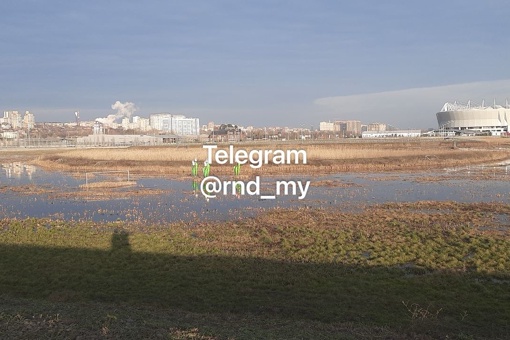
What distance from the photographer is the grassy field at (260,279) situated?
688 centimetres

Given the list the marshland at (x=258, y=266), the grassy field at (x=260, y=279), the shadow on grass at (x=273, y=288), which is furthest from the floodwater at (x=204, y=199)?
the shadow on grass at (x=273, y=288)

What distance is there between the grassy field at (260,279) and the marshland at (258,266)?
34 mm

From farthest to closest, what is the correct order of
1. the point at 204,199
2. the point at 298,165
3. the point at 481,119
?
the point at 481,119
the point at 298,165
the point at 204,199

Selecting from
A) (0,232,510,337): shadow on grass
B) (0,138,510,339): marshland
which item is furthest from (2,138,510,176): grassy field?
(0,232,510,337): shadow on grass

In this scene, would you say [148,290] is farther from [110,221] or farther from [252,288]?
[110,221]

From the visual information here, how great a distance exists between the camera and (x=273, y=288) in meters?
9.18

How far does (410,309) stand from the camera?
8008 mm

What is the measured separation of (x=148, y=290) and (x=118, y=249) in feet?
11.7

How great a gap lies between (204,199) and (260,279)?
12568mm

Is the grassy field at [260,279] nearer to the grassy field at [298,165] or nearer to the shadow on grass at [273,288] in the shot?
the shadow on grass at [273,288]

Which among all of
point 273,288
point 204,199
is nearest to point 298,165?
point 204,199

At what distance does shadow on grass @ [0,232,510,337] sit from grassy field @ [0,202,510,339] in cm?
2

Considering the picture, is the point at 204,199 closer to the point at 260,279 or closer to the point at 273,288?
the point at 260,279

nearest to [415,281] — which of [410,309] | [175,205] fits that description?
[410,309]
